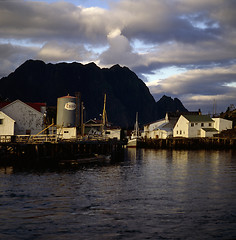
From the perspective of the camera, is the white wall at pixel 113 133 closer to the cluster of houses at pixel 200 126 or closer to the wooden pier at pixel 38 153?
the cluster of houses at pixel 200 126

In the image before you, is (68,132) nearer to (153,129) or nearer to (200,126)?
(200,126)

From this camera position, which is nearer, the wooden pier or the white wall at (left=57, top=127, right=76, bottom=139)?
the wooden pier

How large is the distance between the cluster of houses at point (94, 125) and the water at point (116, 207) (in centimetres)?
2663

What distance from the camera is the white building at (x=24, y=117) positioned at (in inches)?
2591

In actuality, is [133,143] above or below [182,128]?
below

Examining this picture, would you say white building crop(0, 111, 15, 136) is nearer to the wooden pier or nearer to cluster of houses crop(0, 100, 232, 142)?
cluster of houses crop(0, 100, 232, 142)

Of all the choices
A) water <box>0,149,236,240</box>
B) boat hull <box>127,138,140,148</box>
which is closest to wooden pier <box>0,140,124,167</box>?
water <box>0,149,236,240</box>

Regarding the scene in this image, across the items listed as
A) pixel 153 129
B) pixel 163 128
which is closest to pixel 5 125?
pixel 163 128

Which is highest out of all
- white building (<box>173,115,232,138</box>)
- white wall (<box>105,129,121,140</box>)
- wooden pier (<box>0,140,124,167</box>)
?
white building (<box>173,115,232,138</box>)

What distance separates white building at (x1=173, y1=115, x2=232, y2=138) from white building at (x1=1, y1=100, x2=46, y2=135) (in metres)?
52.8

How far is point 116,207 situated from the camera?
25.4 metres

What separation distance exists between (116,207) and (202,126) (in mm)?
85766

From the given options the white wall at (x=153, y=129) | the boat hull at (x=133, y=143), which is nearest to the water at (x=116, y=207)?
the boat hull at (x=133, y=143)

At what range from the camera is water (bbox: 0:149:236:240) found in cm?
1981
